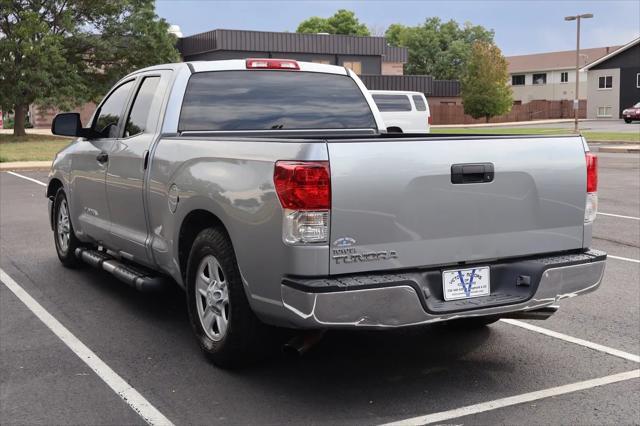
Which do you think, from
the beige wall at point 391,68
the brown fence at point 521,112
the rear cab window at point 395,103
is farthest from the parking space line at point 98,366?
the beige wall at point 391,68

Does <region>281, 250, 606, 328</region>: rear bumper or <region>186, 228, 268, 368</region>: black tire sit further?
<region>186, 228, 268, 368</region>: black tire

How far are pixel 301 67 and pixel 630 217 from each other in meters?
7.54

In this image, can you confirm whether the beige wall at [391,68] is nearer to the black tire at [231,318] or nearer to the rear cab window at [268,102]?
the rear cab window at [268,102]

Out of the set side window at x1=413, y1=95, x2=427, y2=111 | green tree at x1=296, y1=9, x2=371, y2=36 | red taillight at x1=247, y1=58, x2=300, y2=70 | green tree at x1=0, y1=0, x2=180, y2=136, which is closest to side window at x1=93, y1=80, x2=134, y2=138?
red taillight at x1=247, y1=58, x2=300, y2=70

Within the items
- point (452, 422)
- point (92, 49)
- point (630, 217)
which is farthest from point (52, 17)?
point (452, 422)

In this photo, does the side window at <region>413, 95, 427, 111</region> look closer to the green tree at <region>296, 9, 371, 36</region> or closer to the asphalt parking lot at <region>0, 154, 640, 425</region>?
the asphalt parking lot at <region>0, 154, 640, 425</region>

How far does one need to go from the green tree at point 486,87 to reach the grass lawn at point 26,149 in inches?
1466

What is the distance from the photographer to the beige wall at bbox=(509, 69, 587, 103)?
273 ft

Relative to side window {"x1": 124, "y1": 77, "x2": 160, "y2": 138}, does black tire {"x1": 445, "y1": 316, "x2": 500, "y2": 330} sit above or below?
below

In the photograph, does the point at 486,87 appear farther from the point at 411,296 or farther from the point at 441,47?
the point at 411,296

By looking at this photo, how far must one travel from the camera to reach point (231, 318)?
4688mm

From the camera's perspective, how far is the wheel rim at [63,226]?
26.3 ft

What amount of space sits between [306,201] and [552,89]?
85175 millimetres

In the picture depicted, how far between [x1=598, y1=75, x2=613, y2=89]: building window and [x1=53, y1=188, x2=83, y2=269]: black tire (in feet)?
231
